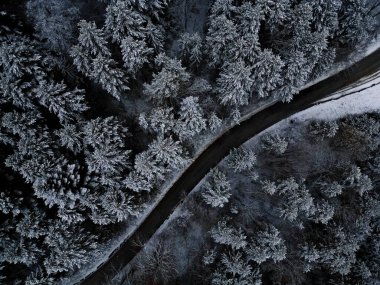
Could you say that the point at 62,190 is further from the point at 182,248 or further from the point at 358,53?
the point at 358,53

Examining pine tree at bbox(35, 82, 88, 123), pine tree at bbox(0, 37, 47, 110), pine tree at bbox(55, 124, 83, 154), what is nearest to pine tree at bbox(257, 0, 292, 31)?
pine tree at bbox(35, 82, 88, 123)

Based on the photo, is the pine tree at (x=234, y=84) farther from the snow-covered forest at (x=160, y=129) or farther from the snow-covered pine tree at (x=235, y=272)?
the snow-covered pine tree at (x=235, y=272)

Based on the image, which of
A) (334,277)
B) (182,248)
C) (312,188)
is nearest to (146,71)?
(182,248)

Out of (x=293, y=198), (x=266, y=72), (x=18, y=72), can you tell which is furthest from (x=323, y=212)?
(x=18, y=72)

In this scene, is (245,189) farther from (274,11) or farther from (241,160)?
(274,11)

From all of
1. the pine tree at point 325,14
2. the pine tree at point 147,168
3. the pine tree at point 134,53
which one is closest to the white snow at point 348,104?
the pine tree at point 325,14

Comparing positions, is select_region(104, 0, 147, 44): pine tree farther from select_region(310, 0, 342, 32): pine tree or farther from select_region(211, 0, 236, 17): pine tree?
select_region(310, 0, 342, 32): pine tree

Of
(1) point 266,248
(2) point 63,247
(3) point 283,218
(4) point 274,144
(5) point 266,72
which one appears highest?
(5) point 266,72
